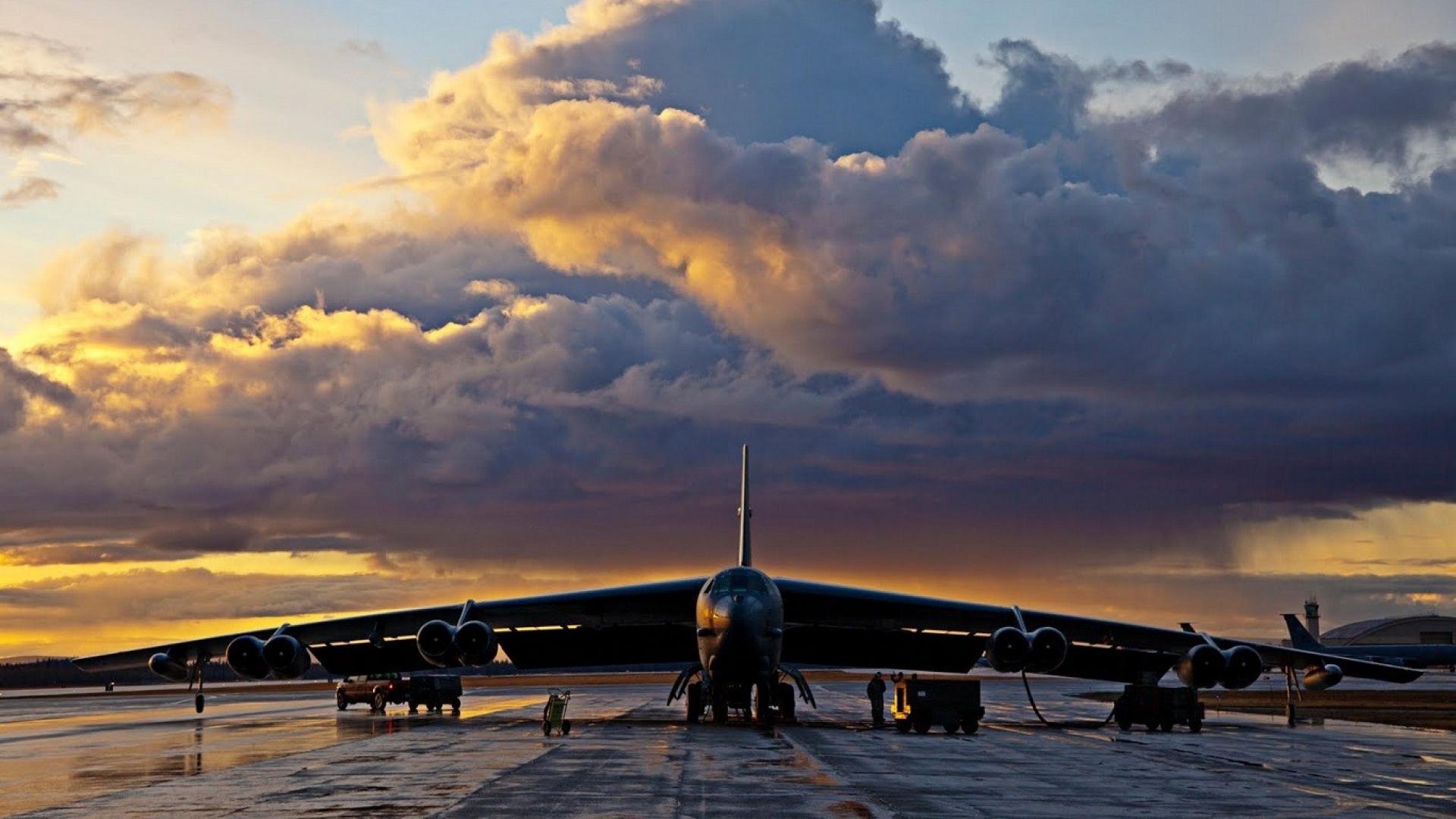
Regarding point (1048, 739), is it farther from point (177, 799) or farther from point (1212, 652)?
point (177, 799)

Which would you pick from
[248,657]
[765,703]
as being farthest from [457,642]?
[765,703]

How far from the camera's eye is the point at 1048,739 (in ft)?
133

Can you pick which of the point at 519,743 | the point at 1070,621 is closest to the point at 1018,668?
the point at 1070,621

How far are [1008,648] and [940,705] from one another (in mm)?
4574

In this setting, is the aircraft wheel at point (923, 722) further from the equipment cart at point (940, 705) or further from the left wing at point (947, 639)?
the left wing at point (947, 639)

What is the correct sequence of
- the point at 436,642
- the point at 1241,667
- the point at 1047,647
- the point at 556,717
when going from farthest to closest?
the point at 1241,667
the point at 436,642
the point at 1047,647
the point at 556,717

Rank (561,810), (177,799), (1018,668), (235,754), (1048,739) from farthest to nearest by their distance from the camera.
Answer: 1. (1018,668)
2. (1048,739)
3. (235,754)
4. (177,799)
5. (561,810)

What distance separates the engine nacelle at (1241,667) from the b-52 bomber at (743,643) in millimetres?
57

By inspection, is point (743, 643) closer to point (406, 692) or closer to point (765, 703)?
point (765, 703)

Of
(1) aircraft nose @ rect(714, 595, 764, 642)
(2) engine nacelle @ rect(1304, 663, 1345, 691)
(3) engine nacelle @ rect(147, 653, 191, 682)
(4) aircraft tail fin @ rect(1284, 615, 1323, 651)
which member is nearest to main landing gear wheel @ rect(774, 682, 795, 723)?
(1) aircraft nose @ rect(714, 595, 764, 642)

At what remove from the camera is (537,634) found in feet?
186

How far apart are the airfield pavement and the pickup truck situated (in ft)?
26.6

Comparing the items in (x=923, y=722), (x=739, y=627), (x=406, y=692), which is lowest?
(x=406, y=692)

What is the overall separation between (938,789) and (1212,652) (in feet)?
96.7
